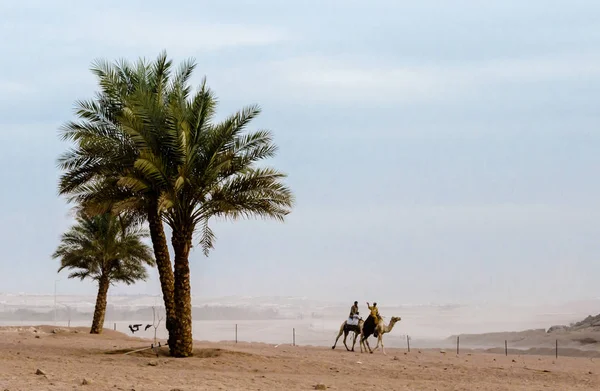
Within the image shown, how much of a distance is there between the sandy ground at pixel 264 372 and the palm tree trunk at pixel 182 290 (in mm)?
672

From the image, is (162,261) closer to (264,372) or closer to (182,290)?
(182,290)

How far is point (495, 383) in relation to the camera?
2266 centimetres

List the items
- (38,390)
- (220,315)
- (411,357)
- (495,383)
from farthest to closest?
1. (220,315)
2. (411,357)
3. (495,383)
4. (38,390)

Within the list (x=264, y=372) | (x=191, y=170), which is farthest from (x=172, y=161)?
(x=264, y=372)

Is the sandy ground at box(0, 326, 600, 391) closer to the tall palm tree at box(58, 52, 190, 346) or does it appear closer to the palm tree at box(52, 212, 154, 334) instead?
the tall palm tree at box(58, 52, 190, 346)

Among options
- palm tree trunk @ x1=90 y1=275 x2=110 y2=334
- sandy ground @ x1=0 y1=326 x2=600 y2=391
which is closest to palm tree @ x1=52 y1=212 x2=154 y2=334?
palm tree trunk @ x1=90 y1=275 x2=110 y2=334

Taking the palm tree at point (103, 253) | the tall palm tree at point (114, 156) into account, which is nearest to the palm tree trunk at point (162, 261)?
the tall palm tree at point (114, 156)

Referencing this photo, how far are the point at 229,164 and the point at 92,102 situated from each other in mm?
4910

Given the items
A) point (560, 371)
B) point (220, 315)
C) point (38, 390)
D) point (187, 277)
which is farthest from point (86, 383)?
point (220, 315)

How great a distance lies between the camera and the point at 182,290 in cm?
2653

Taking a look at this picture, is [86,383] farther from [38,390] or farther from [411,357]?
[411,357]

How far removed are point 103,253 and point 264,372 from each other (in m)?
22.1

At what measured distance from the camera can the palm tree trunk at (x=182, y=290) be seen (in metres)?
26.4

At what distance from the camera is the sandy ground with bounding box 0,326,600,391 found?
18.9m
